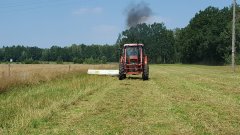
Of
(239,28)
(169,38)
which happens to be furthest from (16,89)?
(169,38)

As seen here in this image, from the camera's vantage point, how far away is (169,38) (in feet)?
435

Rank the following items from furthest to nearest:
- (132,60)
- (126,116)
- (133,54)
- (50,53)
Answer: (50,53)
(133,54)
(132,60)
(126,116)

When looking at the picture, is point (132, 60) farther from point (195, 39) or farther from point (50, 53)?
point (50, 53)

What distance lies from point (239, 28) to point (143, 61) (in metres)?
30.5

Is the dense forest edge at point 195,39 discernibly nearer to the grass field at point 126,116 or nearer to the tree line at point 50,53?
the tree line at point 50,53

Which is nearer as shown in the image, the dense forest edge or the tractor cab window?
the tractor cab window

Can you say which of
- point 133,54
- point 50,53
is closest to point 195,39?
point 133,54

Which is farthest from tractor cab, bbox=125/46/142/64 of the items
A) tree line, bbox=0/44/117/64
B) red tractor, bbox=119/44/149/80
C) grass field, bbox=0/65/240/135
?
tree line, bbox=0/44/117/64

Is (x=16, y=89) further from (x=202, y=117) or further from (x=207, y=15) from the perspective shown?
(x=207, y=15)

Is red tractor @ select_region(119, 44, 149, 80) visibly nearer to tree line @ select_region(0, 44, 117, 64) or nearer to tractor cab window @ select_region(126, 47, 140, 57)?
tractor cab window @ select_region(126, 47, 140, 57)

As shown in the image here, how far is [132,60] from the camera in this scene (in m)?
27.9

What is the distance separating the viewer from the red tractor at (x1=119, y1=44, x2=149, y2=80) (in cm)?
2752

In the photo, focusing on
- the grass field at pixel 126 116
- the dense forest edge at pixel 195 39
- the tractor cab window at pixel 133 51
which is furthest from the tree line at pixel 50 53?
the grass field at pixel 126 116

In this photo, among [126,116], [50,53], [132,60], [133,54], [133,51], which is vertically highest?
[50,53]
